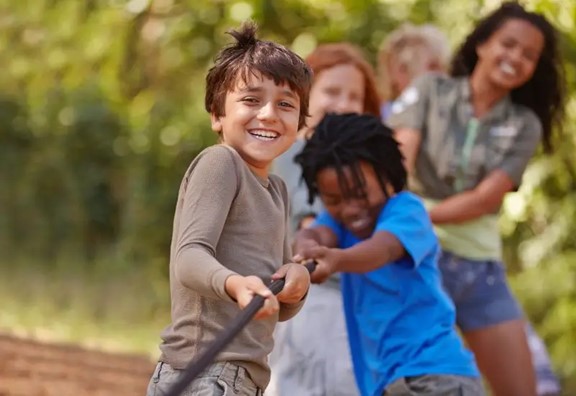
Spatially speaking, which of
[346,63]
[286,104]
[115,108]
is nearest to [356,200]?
[286,104]

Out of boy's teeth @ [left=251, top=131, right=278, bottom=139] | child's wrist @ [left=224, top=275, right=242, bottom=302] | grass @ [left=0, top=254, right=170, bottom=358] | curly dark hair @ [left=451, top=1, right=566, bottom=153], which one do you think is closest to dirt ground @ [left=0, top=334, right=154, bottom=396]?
grass @ [left=0, top=254, right=170, bottom=358]

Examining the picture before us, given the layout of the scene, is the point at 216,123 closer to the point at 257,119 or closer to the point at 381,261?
the point at 257,119

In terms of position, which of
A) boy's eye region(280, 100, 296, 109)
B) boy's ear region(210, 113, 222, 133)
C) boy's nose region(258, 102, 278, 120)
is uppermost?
boy's ear region(210, 113, 222, 133)

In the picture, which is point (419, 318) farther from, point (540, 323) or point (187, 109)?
point (187, 109)

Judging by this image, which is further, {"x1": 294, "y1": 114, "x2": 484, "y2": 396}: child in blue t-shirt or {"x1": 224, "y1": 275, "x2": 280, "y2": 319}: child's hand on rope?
{"x1": 294, "y1": 114, "x2": 484, "y2": 396}: child in blue t-shirt

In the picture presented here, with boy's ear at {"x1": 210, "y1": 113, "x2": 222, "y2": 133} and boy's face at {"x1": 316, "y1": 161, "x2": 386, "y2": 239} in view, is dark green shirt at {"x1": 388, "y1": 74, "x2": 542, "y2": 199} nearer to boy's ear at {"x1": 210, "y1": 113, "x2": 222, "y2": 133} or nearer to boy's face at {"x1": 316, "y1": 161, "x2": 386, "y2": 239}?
boy's face at {"x1": 316, "y1": 161, "x2": 386, "y2": 239}

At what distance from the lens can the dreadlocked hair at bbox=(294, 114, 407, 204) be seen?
362cm

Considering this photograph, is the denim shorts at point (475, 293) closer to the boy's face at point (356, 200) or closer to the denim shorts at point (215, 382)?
the boy's face at point (356, 200)

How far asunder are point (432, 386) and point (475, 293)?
107 centimetres

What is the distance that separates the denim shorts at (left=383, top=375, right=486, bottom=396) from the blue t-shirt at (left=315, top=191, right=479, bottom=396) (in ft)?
0.05

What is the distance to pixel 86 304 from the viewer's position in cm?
877

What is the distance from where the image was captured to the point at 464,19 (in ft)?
26.7

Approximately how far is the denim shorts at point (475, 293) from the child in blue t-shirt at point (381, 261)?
80cm

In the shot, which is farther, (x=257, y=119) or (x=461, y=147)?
(x=461, y=147)
